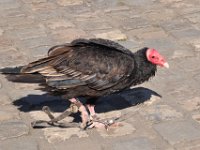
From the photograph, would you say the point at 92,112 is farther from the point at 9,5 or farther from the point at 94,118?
Result: the point at 9,5

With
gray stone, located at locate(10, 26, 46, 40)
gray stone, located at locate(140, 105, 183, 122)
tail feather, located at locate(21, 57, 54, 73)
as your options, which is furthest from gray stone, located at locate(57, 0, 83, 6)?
tail feather, located at locate(21, 57, 54, 73)

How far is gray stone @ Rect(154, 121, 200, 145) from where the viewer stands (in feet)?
22.3

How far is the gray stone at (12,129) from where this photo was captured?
22.8 feet

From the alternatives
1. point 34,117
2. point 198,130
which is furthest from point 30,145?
point 198,130

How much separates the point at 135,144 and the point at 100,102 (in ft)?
4.26

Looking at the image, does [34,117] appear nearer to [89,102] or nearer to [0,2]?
[89,102]

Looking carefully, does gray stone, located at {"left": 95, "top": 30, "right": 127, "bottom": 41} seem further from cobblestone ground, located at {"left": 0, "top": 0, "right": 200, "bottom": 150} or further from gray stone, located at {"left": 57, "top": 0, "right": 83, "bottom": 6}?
gray stone, located at {"left": 57, "top": 0, "right": 83, "bottom": 6}

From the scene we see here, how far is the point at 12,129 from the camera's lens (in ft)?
23.3

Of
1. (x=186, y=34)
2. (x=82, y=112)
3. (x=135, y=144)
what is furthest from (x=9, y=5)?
(x=135, y=144)

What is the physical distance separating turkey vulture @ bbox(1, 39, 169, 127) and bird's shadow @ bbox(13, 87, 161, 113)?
2.50 feet

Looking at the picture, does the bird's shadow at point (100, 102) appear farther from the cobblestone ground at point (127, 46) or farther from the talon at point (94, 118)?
the talon at point (94, 118)

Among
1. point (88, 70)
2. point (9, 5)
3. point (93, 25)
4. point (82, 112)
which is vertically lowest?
point (82, 112)

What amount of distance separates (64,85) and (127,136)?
1.09 meters

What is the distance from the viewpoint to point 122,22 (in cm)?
1073
